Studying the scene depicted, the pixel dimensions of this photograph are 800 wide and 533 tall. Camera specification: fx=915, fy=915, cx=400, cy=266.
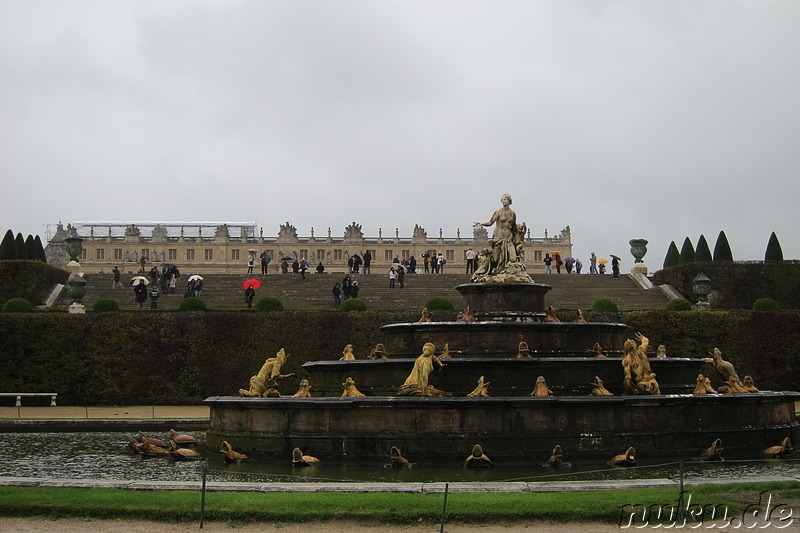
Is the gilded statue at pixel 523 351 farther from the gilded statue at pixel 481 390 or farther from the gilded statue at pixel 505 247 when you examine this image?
the gilded statue at pixel 505 247

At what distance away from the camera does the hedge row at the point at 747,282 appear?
132ft

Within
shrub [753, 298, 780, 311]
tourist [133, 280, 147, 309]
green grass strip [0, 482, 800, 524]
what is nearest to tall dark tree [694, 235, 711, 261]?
shrub [753, 298, 780, 311]

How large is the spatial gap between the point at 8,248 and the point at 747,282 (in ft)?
113

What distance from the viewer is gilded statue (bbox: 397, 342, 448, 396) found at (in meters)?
14.6

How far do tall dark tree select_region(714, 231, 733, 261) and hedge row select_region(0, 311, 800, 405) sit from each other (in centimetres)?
1624

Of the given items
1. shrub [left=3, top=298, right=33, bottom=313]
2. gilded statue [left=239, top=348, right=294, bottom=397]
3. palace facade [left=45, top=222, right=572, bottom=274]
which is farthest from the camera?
palace facade [left=45, top=222, right=572, bottom=274]

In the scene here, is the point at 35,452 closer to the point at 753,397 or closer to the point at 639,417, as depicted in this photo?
the point at 639,417

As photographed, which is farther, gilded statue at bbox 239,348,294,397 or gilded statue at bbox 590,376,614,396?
gilded statue at bbox 239,348,294,397

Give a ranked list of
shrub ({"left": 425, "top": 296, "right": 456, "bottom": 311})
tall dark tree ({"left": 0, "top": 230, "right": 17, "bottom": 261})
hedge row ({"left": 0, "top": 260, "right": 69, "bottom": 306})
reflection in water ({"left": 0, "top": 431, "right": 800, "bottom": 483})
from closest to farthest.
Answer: reflection in water ({"left": 0, "top": 431, "right": 800, "bottom": 483}) → shrub ({"left": 425, "top": 296, "right": 456, "bottom": 311}) → hedge row ({"left": 0, "top": 260, "right": 69, "bottom": 306}) → tall dark tree ({"left": 0, "top": 230, "right": 17, "bottom": 261})

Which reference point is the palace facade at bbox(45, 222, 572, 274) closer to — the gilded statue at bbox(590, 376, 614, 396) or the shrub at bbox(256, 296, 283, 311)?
the shrub at bbox(256, 296, 283, 311)

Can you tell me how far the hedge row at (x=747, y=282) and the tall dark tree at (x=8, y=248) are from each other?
103ft

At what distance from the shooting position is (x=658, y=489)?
10.4m

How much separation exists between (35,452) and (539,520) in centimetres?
1018

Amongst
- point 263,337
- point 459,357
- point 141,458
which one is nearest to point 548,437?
point 459,357
